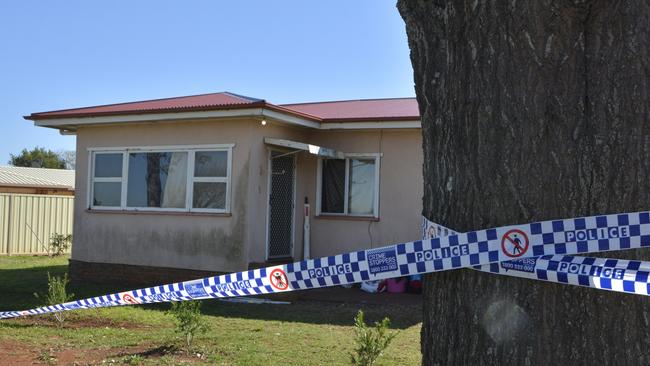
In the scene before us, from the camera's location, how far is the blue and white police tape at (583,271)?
2240 mm

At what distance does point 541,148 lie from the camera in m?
2.32

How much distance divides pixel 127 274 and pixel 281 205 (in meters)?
3.21

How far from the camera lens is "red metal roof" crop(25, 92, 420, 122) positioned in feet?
38.5

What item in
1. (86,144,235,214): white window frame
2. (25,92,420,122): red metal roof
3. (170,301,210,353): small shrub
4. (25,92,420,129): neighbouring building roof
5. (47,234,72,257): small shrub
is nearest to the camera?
(170,301,210,353): small shrub

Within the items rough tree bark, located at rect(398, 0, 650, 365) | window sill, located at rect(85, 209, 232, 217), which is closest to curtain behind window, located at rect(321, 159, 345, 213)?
window sill, located at rect(85, 209, 232, 217)

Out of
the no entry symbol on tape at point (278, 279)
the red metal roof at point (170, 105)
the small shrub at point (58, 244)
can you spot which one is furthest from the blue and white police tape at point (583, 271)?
the small shrub at point (58, 244)

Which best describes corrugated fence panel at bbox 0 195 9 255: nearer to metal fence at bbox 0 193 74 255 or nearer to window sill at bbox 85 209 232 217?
metal fence at bbox 0 193 74 255

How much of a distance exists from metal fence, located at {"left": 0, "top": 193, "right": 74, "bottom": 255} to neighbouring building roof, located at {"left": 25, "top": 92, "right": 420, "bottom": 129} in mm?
8543

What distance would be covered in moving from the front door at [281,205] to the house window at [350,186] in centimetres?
62

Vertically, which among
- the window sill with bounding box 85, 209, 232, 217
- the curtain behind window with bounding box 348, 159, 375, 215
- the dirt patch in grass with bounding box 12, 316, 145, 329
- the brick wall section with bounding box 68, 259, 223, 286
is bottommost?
the dirt patch in grass with bounding box 12, 316, 145, 329

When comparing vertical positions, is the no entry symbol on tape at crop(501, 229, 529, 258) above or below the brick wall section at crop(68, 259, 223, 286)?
above

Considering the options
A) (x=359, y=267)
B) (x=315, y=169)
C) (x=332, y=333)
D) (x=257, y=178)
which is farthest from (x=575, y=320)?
(x=315, y=169)

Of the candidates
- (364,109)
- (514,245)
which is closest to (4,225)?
(364,109)

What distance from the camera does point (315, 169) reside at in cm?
1312
